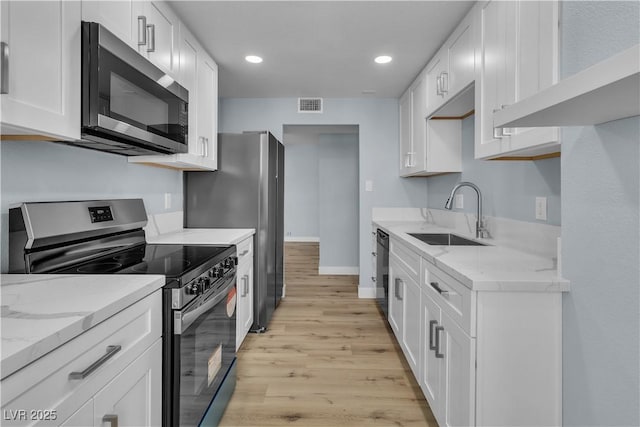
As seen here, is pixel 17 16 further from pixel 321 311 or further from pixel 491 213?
pixel 321 311

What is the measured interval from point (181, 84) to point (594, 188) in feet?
7.24

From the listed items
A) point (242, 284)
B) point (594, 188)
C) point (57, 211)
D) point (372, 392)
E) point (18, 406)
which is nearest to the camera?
point (18, 406)

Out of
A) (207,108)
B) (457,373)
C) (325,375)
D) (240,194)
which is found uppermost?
A: (207,108)

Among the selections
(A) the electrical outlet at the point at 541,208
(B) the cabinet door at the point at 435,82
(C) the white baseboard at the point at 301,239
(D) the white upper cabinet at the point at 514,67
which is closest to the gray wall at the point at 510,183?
(A) the electrical outlet at the point at 541,208

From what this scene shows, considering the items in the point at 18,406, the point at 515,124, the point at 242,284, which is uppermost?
the point at 515,124

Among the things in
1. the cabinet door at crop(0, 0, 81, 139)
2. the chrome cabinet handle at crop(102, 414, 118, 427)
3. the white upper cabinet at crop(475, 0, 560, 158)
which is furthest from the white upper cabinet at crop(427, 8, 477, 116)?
the chrome cabinet handle at crop(102, 414, 118, 427)

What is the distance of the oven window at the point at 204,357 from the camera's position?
1.36 m

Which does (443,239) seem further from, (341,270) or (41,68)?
(341,270)

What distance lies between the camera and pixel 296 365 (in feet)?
8.07

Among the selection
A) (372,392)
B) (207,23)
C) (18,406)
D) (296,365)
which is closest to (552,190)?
(372,392)

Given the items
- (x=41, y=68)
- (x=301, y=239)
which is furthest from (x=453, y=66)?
(x=301, y=239)

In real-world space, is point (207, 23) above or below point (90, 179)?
above

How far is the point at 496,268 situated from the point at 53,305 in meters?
1.52

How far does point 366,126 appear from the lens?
13.4 feet
